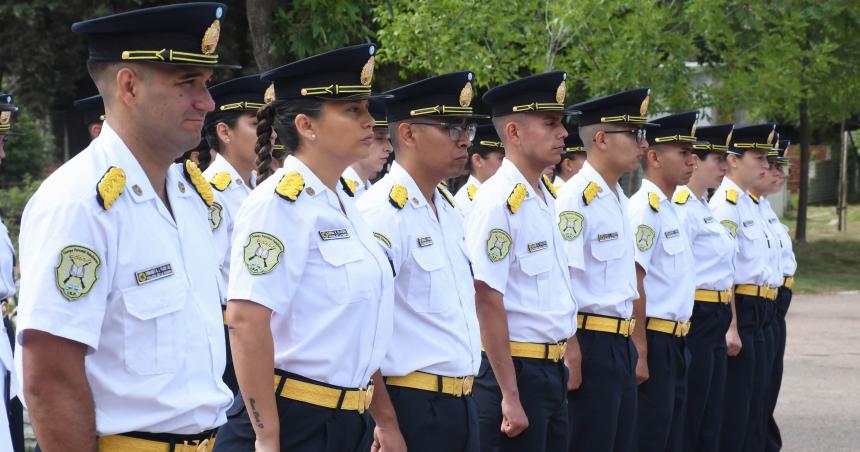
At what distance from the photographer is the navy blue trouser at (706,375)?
7.27 m

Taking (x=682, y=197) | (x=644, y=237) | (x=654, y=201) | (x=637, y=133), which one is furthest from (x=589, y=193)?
(x=682, y=197)

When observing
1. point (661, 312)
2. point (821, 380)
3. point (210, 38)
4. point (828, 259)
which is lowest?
point (828, 259)

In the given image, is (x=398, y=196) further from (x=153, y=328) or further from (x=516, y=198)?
(x=153, y=328)

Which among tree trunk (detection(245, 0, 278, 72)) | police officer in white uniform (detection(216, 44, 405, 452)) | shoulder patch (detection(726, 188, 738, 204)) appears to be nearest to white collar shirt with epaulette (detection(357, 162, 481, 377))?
police officer in white uniform (detection(216, 44, 405, 452))

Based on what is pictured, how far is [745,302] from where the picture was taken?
811 centimetres

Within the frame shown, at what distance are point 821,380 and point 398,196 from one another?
747cm

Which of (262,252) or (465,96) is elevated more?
(465,96)

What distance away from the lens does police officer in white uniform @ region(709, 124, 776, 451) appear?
7836 mm

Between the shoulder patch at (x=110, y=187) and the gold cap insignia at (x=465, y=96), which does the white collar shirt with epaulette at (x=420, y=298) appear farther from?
the shoulder patch at (x=110, y=187)

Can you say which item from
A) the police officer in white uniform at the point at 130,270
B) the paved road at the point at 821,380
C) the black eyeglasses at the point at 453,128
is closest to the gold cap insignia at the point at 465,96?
the black eyeglasses at the point at 453,128

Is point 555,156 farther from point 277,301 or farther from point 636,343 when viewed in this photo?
point 277,301

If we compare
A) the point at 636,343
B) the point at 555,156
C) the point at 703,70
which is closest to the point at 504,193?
the point at 555,156

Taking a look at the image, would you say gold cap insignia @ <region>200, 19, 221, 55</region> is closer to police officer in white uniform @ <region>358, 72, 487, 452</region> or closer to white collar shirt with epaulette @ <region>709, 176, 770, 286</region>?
police officer in white uniform @ <region>358, 72, 487, 452</region>

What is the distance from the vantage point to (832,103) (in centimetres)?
2056
